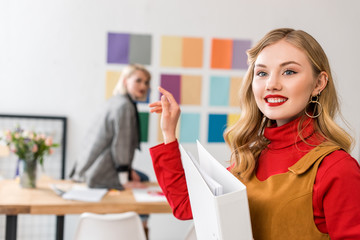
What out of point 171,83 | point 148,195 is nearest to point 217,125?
point 171,83

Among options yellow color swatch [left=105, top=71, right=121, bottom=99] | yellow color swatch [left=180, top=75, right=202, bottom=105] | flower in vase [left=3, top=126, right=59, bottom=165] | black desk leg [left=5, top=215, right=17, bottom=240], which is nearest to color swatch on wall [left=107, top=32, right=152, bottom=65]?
yellow color swatch [left=105, top=71, right=121, bottom=99]

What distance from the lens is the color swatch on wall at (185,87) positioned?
373 cm

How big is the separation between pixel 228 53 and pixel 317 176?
291cm

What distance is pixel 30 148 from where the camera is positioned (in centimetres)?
294

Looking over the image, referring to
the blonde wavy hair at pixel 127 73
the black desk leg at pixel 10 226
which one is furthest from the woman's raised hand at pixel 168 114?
the blonde wavy hair at pixel 127 73

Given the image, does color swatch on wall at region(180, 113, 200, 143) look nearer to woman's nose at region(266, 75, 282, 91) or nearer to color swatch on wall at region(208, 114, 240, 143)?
color swatch on wall at region(208, 114, 240, 143)

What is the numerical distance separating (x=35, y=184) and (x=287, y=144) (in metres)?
2.24

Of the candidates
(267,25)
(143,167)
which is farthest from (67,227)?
(267,25)

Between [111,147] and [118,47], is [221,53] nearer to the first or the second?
[118,47]

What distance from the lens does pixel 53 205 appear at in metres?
2.59

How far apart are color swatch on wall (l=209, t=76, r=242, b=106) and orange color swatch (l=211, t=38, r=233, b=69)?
0.12 m

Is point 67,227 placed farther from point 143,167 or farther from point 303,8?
point 303,8

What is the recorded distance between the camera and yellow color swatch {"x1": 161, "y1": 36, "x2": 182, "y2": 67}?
3.69 metres

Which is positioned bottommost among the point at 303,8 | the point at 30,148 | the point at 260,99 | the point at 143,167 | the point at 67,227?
the point at 67,227
